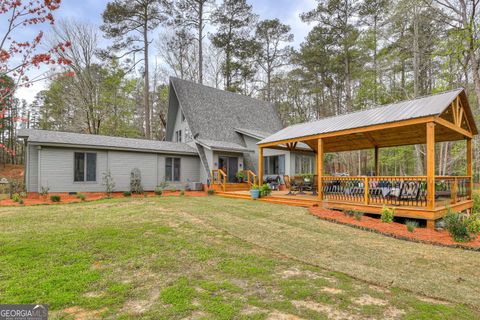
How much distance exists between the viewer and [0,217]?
749 centimetres

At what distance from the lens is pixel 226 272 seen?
12.9 ft

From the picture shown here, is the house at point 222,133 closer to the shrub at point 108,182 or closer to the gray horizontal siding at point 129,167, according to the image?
the gray horizontal siding at point 129,167

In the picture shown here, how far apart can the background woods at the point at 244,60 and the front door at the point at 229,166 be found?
9.35 m

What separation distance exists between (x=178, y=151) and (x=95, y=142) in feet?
15.5

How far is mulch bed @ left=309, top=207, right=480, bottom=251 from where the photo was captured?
585 cm

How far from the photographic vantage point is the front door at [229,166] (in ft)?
55.9

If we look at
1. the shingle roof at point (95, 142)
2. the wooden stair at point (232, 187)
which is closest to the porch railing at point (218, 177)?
the wooden stair at point (232, 187)

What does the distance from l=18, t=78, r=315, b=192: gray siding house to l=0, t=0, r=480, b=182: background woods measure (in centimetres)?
565

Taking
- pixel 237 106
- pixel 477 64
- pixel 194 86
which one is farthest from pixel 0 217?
pixel 477 64

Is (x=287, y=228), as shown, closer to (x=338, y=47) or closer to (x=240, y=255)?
(x=240, y=255)

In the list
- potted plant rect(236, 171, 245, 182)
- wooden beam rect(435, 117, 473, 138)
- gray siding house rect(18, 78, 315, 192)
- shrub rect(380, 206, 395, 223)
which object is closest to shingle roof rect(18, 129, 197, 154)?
gray siding house rect(18, 78, 315, 192)

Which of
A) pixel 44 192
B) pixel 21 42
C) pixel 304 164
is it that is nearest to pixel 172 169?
pixel 44 192

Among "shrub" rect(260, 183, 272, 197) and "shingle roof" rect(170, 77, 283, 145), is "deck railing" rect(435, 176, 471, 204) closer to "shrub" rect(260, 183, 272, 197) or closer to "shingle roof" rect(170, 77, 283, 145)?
"shrub" rect(260, 183, 272, 197)

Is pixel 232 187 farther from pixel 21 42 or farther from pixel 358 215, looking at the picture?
pixel 21 42
